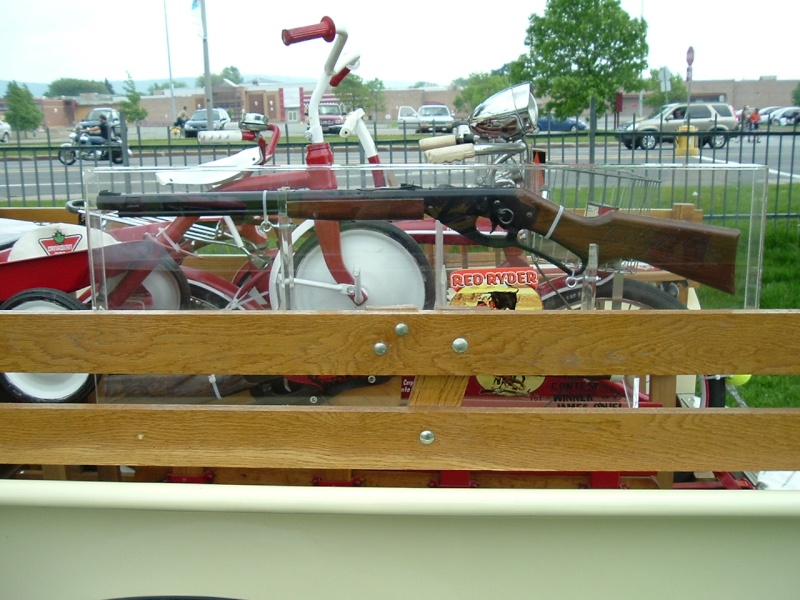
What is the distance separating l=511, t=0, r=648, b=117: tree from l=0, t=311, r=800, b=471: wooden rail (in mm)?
21780

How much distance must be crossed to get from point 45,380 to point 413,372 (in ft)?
3.32

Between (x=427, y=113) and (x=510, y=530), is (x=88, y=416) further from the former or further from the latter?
(x=427, y=113)

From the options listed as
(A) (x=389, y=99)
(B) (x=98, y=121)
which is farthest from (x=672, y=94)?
(B) (x=98, y=121)

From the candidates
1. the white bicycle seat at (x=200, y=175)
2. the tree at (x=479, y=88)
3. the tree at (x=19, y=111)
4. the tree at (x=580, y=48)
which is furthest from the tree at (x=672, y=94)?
the white bicycle seat at (x=200, y=175)

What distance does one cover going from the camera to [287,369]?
1.57 meters

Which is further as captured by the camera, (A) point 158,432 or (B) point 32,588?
(B) point 32,588

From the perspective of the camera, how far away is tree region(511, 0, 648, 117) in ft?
74.6

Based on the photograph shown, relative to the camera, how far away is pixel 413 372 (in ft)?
5.11

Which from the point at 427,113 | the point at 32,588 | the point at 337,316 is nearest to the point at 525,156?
the point at 337,316

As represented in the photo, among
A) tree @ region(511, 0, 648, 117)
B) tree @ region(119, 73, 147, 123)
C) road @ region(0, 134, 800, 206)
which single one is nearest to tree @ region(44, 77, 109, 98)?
tree @ region(119, 73, 147, 123)

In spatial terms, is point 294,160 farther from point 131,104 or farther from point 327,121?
point 131,104

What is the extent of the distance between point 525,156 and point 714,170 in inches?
34.1

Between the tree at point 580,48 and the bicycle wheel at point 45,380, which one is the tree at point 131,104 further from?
the bicycle wheel at point 45,380

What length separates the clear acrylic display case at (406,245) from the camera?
6.25 feet
